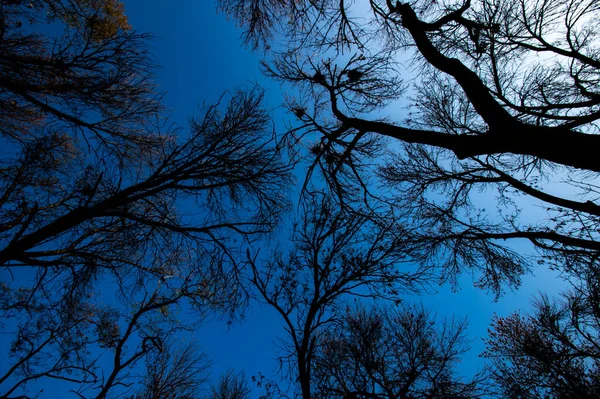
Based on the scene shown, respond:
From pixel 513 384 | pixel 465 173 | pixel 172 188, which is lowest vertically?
pixel 513 384

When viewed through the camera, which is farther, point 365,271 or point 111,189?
point 365,271

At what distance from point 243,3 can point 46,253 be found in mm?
6021

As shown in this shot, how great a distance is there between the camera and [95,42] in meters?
4.00

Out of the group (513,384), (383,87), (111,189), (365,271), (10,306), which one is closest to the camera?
(111,189)

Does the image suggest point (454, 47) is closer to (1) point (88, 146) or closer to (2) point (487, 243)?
(2) point (487, 243)

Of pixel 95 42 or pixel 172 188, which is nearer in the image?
pixel 95 42

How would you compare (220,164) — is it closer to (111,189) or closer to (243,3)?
(111,189)

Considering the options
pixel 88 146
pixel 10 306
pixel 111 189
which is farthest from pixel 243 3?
pixel 10 306

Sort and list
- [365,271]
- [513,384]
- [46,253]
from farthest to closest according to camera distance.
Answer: [513,384] → [365,271] → [46,253]

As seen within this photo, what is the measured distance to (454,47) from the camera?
6.48 meters

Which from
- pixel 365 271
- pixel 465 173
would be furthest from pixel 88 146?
pixel 465 173

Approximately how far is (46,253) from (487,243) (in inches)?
337

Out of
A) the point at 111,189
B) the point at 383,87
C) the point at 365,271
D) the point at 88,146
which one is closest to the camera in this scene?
the point at 111,189

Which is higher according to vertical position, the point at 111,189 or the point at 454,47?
the point at 454,47
